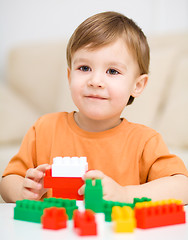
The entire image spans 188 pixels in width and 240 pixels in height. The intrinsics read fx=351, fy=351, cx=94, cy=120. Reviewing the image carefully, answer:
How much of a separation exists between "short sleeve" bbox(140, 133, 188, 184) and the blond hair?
0.25 meters

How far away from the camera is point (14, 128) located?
1.97m

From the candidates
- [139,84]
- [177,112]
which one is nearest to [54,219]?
[139,84]

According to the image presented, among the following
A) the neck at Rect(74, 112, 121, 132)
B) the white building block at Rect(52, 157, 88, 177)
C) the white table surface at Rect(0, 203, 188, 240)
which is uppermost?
the neck at Rect(74, 112, 121, 132)

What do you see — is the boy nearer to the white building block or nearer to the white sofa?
the white building block

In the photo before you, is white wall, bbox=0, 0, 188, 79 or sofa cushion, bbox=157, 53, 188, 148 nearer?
sofa cushion, bbox=157, 53, 188, 148

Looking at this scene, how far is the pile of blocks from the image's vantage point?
58cm

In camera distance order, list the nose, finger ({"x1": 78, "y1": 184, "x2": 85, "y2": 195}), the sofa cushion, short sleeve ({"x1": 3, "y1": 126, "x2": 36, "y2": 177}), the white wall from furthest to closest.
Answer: the white wall
the sofa cushion
short sleeve ({"x1": 3, "y1": 126, "x2": 36, "y2": 177})
the nose
finger ({"x1": 78, "y1": 184, "x2": 85, "y2": 195})

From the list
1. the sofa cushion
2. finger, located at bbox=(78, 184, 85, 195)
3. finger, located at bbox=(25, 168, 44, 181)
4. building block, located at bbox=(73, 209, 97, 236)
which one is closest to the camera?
building block, located at bbox=(73, 209, 97, 236)

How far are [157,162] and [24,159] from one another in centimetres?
42

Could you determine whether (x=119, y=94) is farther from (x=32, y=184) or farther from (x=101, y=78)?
(x=32, y=184)

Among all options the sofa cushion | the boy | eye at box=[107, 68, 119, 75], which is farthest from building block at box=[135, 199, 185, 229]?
the sofa cushion

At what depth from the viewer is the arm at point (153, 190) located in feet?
2.66

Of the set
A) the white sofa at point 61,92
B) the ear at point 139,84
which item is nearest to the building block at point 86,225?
the ear at point 139,84

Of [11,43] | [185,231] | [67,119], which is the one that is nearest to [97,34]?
[67,119]
